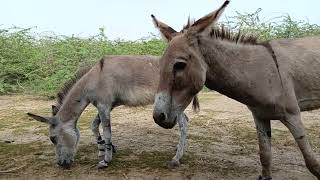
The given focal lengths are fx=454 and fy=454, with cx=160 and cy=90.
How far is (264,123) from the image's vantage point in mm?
4691

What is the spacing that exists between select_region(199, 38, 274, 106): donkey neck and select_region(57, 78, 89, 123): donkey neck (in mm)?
2858

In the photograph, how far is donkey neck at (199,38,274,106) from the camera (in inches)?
157

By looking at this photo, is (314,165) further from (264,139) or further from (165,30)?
(165,30)

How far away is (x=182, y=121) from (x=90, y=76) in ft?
4.88

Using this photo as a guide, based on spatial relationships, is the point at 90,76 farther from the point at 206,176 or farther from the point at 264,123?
the point at 264,123

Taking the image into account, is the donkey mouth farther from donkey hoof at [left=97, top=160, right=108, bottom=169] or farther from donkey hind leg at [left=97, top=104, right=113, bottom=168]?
donkey hind leg at [left=97, top=104, right=113, bottom=168]

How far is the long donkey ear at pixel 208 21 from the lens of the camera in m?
3.70

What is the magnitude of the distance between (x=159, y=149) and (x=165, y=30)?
3.10 metres

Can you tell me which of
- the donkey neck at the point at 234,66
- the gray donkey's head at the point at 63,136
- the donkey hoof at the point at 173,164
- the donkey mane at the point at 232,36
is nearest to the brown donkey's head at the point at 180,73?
the donkey neck at the point at 234,66

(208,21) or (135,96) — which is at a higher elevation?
(208,21)

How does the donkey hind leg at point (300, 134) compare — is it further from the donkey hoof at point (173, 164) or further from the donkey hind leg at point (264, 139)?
the donkey hoof at point (173, 164)

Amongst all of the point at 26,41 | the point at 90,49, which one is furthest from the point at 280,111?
the point at 26,41

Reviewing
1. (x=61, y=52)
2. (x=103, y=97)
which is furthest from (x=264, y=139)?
(x=61, y=52)

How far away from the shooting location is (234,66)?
4.12 metres
